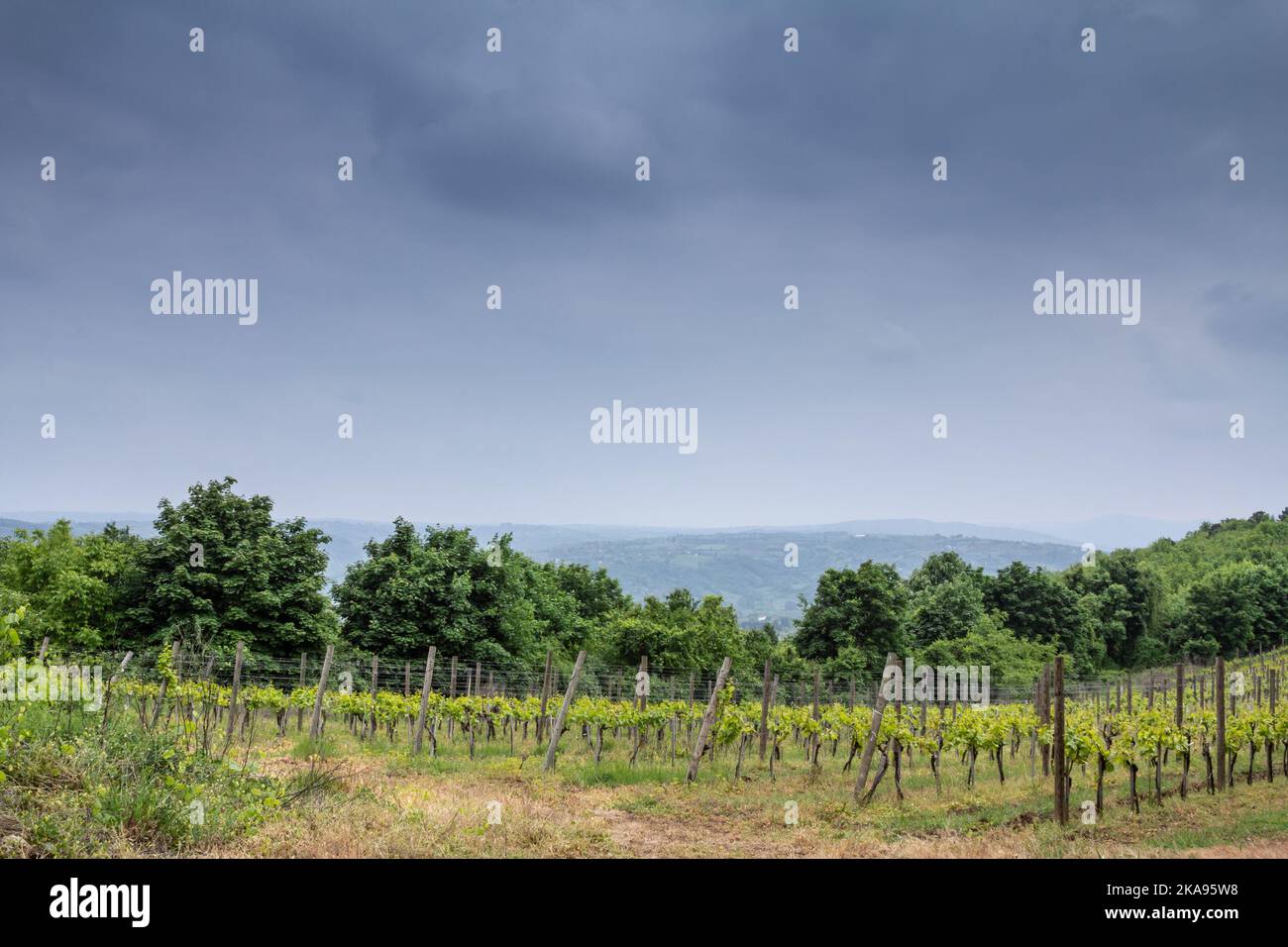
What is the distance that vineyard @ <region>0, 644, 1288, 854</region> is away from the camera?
814 cm

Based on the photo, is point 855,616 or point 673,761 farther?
point 855,616

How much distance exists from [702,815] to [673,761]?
449cm

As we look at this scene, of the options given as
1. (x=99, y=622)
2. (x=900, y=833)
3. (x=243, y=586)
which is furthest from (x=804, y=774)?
(x=99, y=622)

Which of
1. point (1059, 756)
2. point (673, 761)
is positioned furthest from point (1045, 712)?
point (673, 761)

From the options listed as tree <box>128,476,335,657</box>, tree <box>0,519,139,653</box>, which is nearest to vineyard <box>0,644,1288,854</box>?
tree <box>128,476,335,657</box>

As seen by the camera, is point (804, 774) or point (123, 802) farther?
point (804, 774)

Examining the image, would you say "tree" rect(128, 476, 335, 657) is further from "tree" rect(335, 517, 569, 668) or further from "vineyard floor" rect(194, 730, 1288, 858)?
"vineyard floor" rect(194, 730, 1288, 858)

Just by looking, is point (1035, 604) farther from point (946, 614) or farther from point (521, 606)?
point (521, 606)

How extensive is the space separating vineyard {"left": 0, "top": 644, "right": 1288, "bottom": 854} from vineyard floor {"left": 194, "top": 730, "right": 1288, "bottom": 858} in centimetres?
8

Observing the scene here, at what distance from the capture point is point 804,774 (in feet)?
53.7

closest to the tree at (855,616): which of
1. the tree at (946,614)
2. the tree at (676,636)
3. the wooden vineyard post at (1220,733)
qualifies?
the tree at (946,614)

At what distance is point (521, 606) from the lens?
41.1 meters
